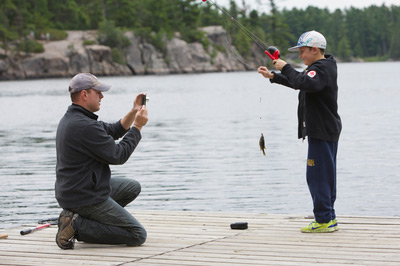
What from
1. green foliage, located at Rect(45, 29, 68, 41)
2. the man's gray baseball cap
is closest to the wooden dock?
the man's gray baseball cap

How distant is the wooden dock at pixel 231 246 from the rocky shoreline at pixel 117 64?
72.9 metres

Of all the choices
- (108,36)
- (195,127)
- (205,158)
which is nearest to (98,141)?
(205,158)

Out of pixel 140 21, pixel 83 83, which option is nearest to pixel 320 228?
pixel 83 83

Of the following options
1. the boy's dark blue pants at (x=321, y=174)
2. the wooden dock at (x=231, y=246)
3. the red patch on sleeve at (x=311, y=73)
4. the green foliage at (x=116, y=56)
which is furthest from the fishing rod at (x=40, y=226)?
the green foliage at (x=116, y=56)

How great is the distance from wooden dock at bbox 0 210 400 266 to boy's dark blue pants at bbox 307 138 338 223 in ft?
0.71

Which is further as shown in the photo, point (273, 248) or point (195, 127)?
point (195, 127)

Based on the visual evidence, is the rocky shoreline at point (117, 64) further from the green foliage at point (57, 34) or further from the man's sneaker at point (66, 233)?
the man's sneaker at point (66, 233)

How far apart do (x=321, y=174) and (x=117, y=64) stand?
90.6 metres

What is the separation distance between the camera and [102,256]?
17.5ft

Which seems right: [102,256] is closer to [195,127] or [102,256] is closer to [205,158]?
[205,158]

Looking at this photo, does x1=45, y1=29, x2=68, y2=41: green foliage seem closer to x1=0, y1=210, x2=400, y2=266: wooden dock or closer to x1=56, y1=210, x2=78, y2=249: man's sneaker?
x1=0, y1=210, x2=400, y2=266: wooden dock

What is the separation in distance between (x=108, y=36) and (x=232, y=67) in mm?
25035

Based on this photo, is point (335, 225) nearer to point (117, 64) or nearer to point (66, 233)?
point (66, 233)

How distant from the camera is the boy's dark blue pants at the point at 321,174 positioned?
601 cm
